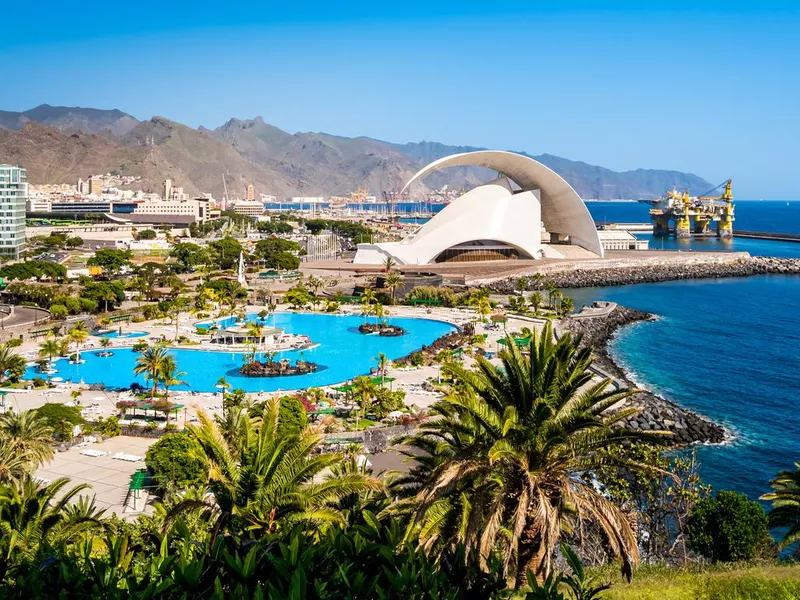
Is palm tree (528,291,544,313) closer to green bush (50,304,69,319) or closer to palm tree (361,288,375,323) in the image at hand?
palm tree (361,288,375,323)

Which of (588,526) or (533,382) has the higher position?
(533,382)

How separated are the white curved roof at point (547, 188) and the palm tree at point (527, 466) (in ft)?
170

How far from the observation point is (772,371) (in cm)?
3144

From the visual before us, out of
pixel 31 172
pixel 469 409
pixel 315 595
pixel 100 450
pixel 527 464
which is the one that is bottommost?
pixel 100 450

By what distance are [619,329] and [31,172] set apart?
7726 inches

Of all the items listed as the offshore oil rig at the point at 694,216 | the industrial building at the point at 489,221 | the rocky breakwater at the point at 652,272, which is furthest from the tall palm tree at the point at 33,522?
the offshore oil rig at the point at 694,216

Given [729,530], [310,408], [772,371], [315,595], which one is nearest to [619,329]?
[772,371]

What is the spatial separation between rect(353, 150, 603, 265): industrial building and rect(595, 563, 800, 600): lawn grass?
51.3 meters

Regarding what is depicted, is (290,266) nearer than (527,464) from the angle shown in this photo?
No

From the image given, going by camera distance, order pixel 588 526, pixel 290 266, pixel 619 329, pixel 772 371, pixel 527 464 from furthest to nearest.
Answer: pixel 290 266, pixel 619 329, pixel 772 371, pixel 588 526, pixel 527 464

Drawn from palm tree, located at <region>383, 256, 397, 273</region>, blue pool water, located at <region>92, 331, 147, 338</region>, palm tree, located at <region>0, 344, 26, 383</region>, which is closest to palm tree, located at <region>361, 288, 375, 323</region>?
palm tree, located at <region>383, 256, 397, 273</region>

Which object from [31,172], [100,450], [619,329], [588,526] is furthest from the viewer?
[31,172]

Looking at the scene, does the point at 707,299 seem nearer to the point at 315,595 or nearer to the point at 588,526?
the point at 588,526

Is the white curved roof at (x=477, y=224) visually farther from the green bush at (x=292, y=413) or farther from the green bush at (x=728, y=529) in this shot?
the green bush at (x=728, y=529)
